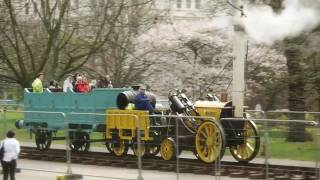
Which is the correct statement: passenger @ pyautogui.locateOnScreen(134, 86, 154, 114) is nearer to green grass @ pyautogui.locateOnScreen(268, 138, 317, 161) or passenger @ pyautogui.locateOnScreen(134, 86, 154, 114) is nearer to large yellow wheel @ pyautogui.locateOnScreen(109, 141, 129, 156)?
large yellow wheel @ pyautogui.locateOnScreen(109, 141, 129, 156)

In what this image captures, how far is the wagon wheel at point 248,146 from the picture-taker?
15.0 meters

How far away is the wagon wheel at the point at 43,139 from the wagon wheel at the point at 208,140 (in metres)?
5.99

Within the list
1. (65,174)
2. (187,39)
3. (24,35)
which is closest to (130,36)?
(187,39)

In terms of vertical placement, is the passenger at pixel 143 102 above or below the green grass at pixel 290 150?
above

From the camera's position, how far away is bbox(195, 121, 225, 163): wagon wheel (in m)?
14.6

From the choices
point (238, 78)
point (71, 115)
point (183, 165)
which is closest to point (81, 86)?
point (71, 115)

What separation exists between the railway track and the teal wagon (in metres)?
0.43

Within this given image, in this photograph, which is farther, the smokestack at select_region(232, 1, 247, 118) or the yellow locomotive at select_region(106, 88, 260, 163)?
the smokestack at select_region(232, 1, 247, 118)

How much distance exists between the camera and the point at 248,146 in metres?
15.9

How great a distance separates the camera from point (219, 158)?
14031 mm

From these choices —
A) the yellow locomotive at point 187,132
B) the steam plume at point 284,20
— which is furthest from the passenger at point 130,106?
the steam plume at point 284,20

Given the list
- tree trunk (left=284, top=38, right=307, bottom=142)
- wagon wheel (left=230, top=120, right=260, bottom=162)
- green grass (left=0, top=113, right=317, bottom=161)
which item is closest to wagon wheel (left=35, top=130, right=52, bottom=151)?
green grass (left=0, top=113, right=317, bottom=161)

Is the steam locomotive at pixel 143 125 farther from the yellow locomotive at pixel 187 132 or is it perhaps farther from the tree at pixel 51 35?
the tree at pixel 51 35

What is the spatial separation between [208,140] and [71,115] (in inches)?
185
